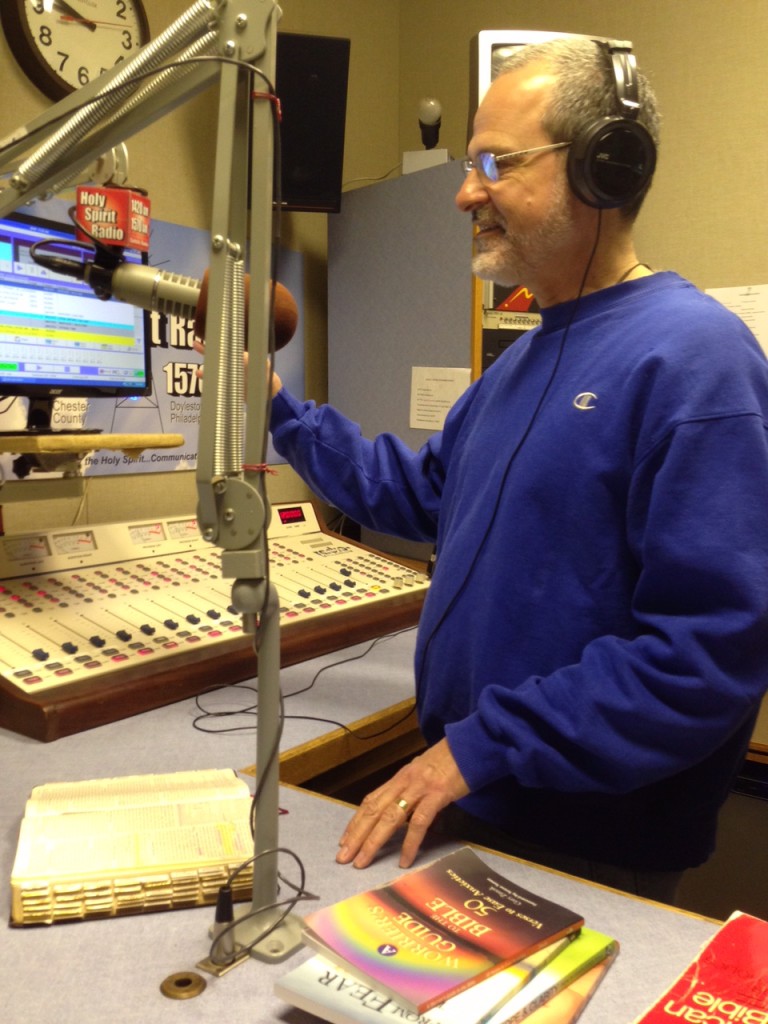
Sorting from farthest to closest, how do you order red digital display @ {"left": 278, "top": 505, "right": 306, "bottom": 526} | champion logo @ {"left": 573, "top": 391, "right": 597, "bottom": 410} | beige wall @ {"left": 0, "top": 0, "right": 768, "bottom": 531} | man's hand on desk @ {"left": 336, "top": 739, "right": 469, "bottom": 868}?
beige wall @ {"left": 0, "top": 0, "right": 768, "bottom": 531}, red digital display @ {"left": 278, "top": 505, "right": 306, "bottom": 526}, champion logo @ {"left": 573, "top": 391, "right": 597, "bottom": 410}, man's hand on desk @ {"left": 336, "top": 739, "right": 469, "bottom": 868}

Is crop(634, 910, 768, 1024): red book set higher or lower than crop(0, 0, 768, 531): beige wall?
lower

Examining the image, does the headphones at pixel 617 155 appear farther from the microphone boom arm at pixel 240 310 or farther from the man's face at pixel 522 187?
the microphone boom arm at pixel 240 310

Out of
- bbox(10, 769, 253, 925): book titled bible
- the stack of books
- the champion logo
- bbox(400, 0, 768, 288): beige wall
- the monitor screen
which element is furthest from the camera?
→ bbox(400, 0, 768, 288): beige wall

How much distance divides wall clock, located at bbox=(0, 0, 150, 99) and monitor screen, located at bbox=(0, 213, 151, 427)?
416 millimetres

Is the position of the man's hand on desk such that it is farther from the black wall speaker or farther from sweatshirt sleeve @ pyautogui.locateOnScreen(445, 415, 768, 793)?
the black wall speaker

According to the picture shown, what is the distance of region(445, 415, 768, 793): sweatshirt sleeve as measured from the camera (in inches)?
32.4

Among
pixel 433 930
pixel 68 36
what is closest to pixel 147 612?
pixel 433 930

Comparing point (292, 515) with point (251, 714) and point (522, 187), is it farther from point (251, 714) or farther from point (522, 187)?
point (522, 187)

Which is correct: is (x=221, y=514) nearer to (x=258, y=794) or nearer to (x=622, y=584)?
(x=258, y=794)

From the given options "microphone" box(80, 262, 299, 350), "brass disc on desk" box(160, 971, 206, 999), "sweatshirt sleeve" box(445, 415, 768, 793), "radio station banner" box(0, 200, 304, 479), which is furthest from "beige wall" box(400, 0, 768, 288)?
"brass disc on desk" box(160, 971, 206, 999)

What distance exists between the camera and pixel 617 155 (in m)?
0.98

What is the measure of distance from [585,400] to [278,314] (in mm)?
397

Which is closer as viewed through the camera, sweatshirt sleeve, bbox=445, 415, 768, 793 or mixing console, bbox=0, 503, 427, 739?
sweatshirt sleeve, bbox=445, 415, 768, 793

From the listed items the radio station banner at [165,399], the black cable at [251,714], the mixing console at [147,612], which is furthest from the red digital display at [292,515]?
the black cable at [251,714]
